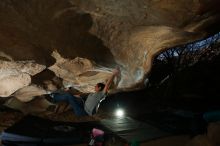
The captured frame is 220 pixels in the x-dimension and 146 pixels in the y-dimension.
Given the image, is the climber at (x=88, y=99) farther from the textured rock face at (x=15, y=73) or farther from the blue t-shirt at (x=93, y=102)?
the textured rock face at (x=15, y=73)

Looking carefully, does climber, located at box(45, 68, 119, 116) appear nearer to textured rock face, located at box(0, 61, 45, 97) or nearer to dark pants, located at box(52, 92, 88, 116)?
dark pants, located at box(52, 92, 88, 116)

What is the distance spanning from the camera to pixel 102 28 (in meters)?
4.19

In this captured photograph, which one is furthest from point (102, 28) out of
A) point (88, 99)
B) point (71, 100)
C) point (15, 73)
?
point (71, 100)

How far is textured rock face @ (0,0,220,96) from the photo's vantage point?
10.6ft

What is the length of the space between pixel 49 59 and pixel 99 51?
105cm

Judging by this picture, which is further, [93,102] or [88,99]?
[88,99]

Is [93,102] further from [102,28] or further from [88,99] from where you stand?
[102,28]

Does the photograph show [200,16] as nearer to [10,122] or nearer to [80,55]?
[80,55]

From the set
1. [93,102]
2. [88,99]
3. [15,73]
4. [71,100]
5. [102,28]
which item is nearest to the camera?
[102,28]

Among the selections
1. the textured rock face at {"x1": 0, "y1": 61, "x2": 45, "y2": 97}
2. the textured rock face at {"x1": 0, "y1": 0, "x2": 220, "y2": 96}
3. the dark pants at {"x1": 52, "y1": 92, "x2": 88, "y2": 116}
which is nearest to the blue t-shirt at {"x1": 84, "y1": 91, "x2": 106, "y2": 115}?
the dark pants at {"x1": 52, "y1": 92, "x2": 88, "y2": 116}

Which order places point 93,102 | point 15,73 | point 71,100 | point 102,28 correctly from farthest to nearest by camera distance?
1. point 71,100
2. point 93,102
3. point 15,73
4. point 102,28

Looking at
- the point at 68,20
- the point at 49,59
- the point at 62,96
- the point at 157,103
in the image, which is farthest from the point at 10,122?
the point at 157,103

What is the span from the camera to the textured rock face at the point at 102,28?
3221mm

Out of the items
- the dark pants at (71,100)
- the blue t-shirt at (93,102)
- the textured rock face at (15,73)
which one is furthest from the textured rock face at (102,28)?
the dark pants at (71,100)
